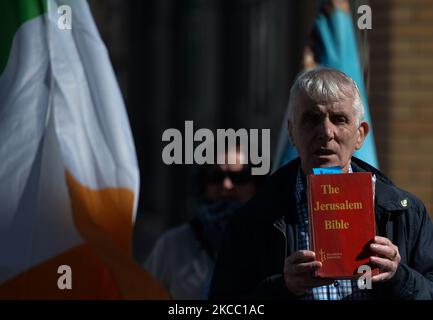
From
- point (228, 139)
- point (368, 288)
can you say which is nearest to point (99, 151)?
point (228, 139)

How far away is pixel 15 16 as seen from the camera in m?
4.87

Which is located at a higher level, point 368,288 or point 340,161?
point 340,161

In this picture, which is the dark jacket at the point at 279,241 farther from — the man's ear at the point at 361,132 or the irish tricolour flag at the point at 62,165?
the irish tricolour flag at the point at 62,165

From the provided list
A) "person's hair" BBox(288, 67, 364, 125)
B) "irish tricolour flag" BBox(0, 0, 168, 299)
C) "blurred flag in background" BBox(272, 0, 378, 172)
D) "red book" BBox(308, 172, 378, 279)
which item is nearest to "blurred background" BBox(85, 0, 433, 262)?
"blurred flag in background" BBox(272, 0, 378, 172)

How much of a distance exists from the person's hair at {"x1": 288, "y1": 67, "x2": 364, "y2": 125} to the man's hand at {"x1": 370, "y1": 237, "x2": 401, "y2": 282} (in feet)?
1.37

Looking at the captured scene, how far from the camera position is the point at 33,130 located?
470cm

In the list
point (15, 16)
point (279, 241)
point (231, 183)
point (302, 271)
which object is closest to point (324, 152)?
point (279, 241)

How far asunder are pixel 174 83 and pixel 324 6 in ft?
37.0

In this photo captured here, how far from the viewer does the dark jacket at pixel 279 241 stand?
330 centimetres

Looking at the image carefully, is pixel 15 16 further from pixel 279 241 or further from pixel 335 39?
pixel 279 241

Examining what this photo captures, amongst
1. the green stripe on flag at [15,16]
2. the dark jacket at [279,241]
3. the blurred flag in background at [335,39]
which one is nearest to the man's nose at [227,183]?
the blurred flag in background at [335,39]

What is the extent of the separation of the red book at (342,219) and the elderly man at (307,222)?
0.11 meters

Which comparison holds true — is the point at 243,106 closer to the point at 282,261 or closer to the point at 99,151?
the point at 99,151

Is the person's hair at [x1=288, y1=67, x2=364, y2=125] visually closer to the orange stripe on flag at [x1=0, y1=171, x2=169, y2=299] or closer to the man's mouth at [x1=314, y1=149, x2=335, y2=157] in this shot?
the man's mouth at [x1=314, y1=149, x2=335, y2=157]
